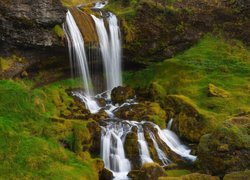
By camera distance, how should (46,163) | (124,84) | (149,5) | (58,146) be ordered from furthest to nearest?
(149,5) < (124,84) < (58,146) < (46,163)

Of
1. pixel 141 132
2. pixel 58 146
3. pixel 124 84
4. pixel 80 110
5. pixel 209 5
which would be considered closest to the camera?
pixel 58 146

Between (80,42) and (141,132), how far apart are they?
8.94 meters

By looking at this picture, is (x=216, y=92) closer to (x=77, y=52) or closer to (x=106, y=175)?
(x=77, y=52)

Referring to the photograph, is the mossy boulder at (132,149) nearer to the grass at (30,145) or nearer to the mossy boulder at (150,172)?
the mossy boulder at (150,172)

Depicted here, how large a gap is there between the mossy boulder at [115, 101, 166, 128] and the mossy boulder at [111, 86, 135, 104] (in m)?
1.66

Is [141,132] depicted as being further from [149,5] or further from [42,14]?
[149,5]

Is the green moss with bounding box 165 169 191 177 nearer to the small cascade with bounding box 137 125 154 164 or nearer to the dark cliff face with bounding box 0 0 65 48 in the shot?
the small cascade with bounding box 137 125 154 164

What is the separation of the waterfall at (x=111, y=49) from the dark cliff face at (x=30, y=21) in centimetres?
326

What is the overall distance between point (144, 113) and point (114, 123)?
8.13 feet

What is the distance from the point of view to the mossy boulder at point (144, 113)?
22.5 m

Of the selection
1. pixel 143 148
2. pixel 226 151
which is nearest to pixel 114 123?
pixel 143 148

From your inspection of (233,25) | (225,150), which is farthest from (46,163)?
(233,25)

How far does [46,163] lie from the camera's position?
55.6 ft

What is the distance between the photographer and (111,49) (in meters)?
29.3
